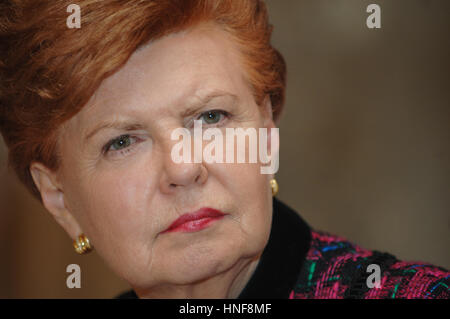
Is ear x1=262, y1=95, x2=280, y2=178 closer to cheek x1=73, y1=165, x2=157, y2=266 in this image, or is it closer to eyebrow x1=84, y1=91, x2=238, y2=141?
eyebrow x1=84, y1=91, x2=238, y2=141

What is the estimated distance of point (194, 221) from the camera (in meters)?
1.49

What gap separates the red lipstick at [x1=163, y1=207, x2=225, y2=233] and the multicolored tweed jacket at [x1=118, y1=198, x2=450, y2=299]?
1.16ft

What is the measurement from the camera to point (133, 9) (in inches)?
58.6

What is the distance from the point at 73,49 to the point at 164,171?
437 mm

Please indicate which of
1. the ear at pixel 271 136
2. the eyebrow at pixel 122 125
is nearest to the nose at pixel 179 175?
the eyebrow at pixel 122 125

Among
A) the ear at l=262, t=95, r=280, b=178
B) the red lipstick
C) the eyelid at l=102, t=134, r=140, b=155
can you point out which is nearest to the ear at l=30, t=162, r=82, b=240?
the eyelid at l=102, t=134, r=140, b=155

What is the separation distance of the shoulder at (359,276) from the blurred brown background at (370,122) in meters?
1.85

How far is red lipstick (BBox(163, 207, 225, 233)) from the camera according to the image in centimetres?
149

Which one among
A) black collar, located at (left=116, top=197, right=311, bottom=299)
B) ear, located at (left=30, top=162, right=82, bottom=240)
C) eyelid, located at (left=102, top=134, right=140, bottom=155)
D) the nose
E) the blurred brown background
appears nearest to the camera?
the nose

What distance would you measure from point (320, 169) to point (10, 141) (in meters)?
2.36

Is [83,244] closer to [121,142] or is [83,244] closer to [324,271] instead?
[121,142]

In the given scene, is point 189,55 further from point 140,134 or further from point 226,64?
point 140,134

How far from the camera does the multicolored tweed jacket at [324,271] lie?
1.52 metres
